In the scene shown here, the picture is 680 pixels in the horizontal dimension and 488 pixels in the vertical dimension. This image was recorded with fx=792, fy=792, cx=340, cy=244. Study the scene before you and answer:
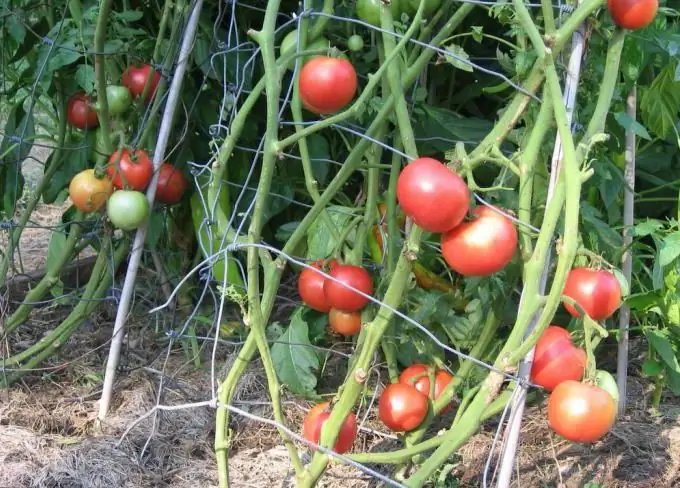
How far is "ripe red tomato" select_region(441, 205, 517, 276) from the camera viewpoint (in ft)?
3.36

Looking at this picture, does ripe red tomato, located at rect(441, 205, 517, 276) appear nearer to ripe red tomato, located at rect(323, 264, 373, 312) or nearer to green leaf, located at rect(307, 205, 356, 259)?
ripe red tomato, located at rect(323, 264, 373, 312)

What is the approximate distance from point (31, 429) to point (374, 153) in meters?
0.92

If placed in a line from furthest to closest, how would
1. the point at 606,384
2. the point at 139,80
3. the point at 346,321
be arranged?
the point at 139,80
the point at 346,321
the point at 606,384

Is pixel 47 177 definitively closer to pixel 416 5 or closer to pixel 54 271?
pixel 54 271

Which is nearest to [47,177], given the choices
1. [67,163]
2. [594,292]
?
[67,163]

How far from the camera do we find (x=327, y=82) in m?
1.27

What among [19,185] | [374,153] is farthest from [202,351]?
[374,153]

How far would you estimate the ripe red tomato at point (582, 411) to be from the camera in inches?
40.7

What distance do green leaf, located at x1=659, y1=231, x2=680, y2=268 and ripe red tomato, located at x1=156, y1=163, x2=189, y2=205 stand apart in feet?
3.36

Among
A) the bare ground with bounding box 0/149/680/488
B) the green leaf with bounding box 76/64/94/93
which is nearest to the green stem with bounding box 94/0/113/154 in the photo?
the green leaf with bounding box 76/64/94/93

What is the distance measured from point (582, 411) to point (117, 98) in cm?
118

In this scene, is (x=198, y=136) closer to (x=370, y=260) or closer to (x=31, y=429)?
(x=370, y=260)

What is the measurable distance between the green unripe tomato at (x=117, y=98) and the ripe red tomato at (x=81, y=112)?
7cm

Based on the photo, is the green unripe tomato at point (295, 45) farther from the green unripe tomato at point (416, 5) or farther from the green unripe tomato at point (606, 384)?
the green unripe tomato at point (606, 384)
